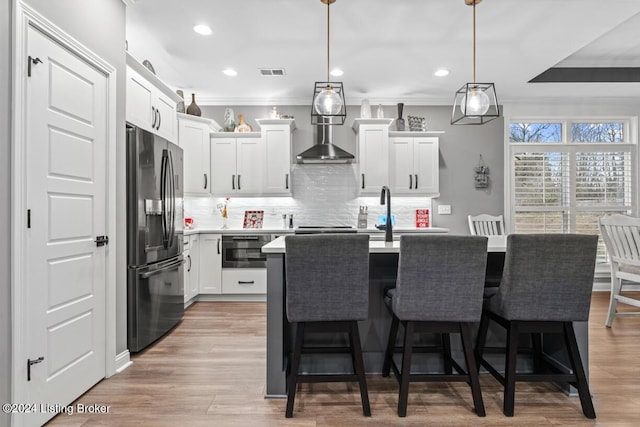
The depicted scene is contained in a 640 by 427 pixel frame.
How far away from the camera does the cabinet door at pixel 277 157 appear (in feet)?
16.7

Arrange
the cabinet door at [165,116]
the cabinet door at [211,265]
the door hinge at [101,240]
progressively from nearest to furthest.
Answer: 1. the door hinge at [101,240]
2. the cabinet door at [165,116]
3. the cabinet door at [211,265]

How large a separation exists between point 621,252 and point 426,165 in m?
2.34

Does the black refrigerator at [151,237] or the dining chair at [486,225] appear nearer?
the black refrigerator at [151,237]

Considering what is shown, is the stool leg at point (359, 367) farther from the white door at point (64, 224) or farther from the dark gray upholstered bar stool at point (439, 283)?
the white door at point (64, 224)

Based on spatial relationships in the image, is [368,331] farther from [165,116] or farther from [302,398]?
[165,116]

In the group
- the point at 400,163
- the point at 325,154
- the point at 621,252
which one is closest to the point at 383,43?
the point at 325,154

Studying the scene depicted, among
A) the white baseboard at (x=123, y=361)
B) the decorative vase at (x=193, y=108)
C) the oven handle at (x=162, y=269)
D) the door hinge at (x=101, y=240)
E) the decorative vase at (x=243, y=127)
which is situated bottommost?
the white baseboard at (x=123, y=361)

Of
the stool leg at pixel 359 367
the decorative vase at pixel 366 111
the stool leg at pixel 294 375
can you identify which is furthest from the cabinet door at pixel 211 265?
the stool leg at pixel 359 367

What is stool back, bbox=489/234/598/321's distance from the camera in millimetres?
1982

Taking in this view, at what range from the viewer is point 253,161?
17.0 feet

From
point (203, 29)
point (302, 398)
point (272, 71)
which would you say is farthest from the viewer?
point (272, 71)

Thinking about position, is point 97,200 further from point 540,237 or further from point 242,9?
point 540,237

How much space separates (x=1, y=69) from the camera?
5.50 feet

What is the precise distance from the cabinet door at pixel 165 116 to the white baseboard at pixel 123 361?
1995 mm
